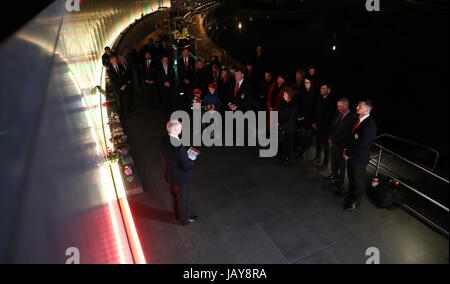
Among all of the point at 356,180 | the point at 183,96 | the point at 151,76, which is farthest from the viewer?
the point at 183,96

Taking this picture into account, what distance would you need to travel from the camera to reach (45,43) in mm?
2006

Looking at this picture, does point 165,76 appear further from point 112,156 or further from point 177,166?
point 177,166

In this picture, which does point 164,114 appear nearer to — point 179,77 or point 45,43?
point 179,77

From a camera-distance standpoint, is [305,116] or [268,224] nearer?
[268,224]

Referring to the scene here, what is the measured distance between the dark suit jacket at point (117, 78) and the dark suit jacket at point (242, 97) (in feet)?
9.79

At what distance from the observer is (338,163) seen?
5.47 meters

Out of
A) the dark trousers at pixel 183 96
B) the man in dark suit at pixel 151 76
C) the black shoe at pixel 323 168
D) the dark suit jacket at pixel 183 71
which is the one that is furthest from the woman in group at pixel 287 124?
A: the man in dark suit at pixel 151 76

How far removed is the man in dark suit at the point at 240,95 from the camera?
22.1 ft

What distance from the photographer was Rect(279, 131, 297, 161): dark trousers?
6070 millimetres

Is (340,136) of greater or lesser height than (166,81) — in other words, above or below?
below

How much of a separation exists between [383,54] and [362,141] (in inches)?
402

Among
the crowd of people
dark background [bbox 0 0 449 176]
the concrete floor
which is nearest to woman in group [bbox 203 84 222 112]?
the crowd of people

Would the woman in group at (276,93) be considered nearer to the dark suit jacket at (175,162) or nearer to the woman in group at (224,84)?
the woman in group at (224,84)

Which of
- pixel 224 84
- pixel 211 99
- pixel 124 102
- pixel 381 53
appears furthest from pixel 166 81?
pixel 381 53
